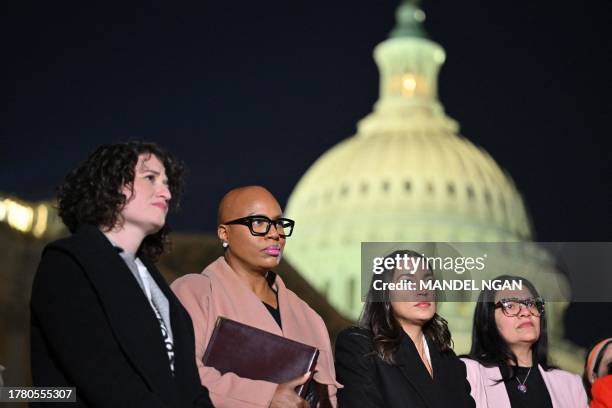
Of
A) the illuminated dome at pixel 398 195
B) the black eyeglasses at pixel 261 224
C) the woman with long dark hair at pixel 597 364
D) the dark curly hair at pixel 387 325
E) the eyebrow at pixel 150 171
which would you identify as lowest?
the woman with long dark hair at pixel 597 364

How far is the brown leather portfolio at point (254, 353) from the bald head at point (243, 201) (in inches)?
28.4

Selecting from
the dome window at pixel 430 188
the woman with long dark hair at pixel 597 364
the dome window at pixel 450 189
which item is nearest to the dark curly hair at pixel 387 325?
the woman with long dark hair at pixel 597 364

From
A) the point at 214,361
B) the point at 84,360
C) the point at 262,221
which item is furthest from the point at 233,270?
the point at 84,360

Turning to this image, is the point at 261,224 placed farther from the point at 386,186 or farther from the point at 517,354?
the point at 386,186

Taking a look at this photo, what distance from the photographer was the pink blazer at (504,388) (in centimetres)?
544

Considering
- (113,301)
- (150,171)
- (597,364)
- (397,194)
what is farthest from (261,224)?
(397,194)

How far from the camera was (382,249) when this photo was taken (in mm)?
6629

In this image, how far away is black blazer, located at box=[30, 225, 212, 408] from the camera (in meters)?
3.88

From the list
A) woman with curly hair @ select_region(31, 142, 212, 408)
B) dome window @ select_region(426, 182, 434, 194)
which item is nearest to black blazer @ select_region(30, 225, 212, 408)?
woman with curly hair @ select_region(31, 142, 212, 408)

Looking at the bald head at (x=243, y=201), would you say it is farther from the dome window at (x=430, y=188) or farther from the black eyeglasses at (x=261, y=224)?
the dome window at (x=430, y=188)

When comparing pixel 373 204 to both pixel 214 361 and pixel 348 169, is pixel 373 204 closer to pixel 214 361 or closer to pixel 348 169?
pixel 348 169

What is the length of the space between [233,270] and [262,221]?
0.29 metres

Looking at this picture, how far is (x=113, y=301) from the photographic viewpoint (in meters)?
3.98

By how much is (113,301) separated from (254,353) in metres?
0.98
